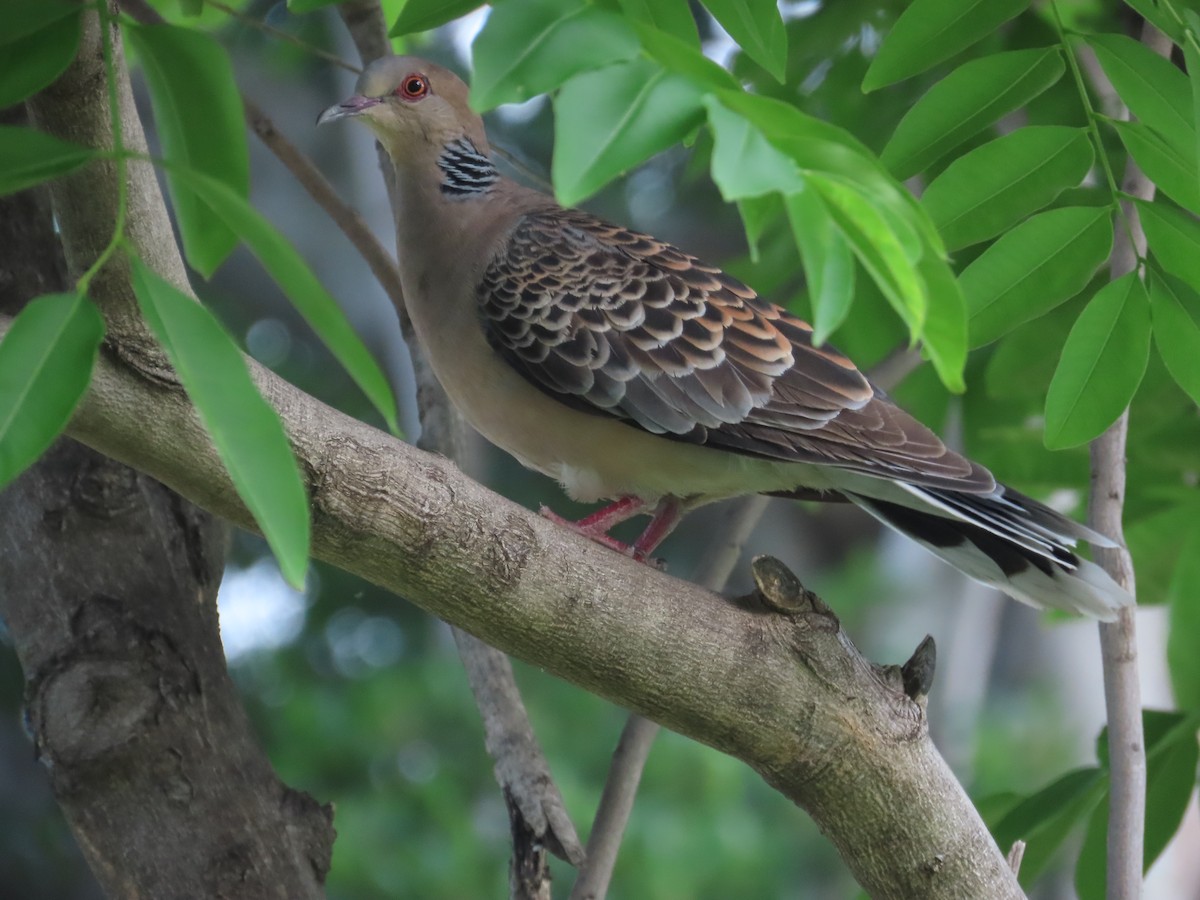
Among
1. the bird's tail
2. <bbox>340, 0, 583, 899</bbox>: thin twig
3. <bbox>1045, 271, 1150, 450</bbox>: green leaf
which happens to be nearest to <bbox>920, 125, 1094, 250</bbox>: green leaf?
<bbox>1045, 271, 1150, 450</bbox>: green leaf

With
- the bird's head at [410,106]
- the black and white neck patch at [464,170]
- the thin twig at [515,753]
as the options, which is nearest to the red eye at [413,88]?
the bird's head at [410,106]

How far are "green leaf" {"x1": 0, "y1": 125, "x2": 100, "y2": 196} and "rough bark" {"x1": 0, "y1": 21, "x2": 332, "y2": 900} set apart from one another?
34.8 inches

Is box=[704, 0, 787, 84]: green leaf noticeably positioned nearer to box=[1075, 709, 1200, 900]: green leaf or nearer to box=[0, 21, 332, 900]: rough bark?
box=[0, 21, 332, 900]: rough bark

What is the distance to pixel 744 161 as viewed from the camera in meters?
0.89

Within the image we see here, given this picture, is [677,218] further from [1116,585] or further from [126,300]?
[126,300]

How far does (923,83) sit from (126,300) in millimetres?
1703

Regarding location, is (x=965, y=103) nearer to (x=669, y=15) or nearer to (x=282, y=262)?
(x=669, y=15)

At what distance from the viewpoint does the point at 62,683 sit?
1789mm

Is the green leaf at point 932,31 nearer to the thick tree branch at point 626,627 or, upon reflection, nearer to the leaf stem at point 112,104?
the thick tree branch at point 626,627

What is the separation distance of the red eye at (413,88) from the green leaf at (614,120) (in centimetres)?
157

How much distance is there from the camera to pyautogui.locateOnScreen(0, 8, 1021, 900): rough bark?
4.11ft

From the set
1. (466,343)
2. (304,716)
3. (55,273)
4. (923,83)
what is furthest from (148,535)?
(304,716)

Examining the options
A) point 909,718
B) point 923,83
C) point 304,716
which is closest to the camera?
point 909,718

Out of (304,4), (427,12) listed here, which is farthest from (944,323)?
(304,4)
